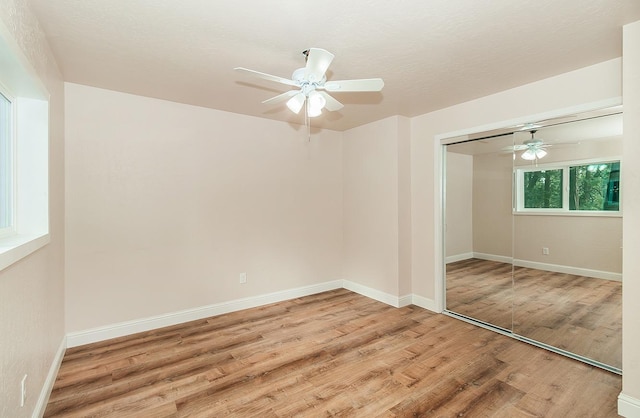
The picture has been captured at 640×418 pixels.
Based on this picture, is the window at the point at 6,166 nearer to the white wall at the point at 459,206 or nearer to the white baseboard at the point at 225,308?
the white baseboard at the point at 225,308

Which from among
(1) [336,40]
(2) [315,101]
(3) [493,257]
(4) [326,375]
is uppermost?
(1) [336,40]

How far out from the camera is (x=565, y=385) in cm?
227

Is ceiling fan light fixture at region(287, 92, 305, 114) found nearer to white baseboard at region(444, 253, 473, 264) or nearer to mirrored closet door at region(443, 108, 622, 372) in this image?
mirrored closet door at region(443, 108, 622, 372)

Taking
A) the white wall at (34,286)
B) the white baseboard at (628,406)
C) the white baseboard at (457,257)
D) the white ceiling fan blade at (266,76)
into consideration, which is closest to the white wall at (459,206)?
the white baseboard at (457,257)

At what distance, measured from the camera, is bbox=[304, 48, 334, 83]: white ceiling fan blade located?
1743 millimetres

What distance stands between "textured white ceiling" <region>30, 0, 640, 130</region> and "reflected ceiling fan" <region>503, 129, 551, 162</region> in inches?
22.6

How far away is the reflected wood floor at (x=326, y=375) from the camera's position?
2043 millimetres

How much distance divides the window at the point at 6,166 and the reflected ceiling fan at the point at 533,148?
162 inches

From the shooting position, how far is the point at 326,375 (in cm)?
243

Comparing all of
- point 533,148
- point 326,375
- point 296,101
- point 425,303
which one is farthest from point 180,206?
point 533,148

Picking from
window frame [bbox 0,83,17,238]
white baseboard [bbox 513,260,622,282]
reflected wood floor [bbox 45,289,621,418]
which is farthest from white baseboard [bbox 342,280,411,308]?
window frame [bbox 0,83,17,238]

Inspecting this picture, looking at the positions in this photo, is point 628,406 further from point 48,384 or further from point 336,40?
point 48,384

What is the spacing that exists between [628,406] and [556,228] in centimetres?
150

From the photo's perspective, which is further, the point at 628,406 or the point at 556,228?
the point at 556,228
